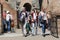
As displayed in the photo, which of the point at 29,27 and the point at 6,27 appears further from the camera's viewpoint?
A: the point at 6,27

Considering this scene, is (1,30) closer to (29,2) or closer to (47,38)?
(47,38)

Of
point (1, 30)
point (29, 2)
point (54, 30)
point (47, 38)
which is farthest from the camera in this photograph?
point (29, 2)

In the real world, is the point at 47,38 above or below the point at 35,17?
below

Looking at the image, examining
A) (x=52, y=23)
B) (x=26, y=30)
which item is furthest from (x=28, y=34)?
(x=52, y=23)

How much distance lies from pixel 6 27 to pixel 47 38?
494cm

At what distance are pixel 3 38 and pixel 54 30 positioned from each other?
3711 mm

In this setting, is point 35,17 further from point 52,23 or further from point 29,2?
point 29,2

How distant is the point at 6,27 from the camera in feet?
68.5

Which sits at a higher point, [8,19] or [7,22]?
[8,19]

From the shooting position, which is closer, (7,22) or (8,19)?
(8,19)

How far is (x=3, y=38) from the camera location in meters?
17.6

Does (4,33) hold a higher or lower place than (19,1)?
A: lower

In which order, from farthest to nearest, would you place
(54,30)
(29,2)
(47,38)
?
(29,2)
(54,30)
(47,38)

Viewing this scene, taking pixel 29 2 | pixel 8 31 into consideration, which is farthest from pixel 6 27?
pixel 29 2
